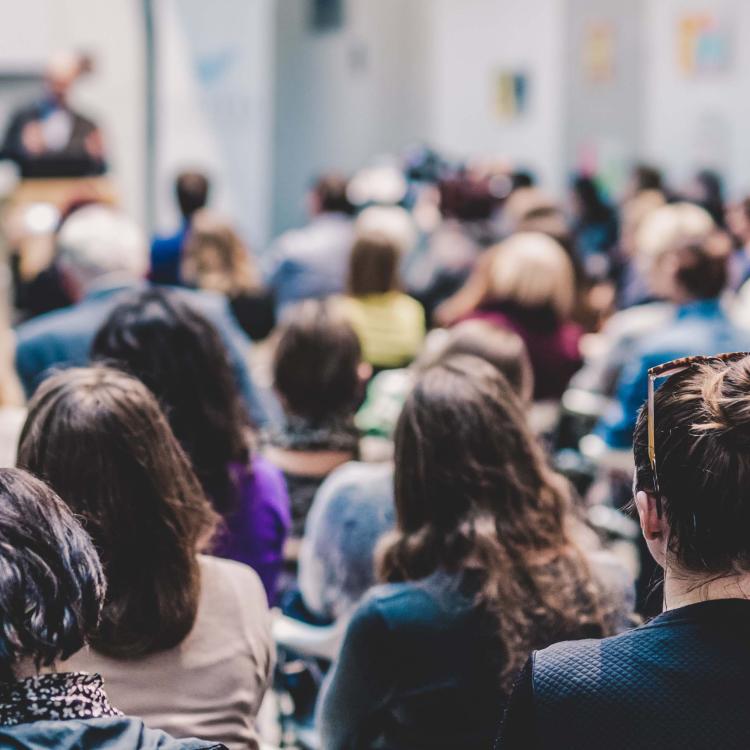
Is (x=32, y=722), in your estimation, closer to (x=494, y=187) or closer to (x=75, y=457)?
(x=75, y=457)

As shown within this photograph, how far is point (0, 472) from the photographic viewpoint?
1469mm

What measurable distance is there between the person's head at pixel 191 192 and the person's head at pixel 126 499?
4.71 m

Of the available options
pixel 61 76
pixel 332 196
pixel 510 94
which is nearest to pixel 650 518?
pixel 332 196

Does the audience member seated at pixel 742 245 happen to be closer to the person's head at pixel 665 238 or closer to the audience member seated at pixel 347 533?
the person's head at pixel 665 238

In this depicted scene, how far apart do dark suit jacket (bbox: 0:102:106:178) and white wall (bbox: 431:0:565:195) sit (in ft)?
12.3

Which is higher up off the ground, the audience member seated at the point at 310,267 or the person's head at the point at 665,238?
the person's head at the point at 665,238

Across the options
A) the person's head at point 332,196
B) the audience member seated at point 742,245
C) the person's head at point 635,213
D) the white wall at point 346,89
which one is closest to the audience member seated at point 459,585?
the audience member seated at point 742,245

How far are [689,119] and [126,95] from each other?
4.61 m

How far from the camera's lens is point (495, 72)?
11.5 m

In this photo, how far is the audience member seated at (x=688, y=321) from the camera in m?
4.27

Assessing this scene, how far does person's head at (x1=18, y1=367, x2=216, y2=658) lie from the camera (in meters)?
2.06

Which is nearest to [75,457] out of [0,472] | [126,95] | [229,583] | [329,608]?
[229,583]

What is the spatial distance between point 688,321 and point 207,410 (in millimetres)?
2050

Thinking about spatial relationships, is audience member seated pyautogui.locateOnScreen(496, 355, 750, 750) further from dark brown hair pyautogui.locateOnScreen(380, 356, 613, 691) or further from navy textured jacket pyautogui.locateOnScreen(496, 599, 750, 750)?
dark brown hair pyautogui.locateOnScreen(380, 356, 613, 691)
